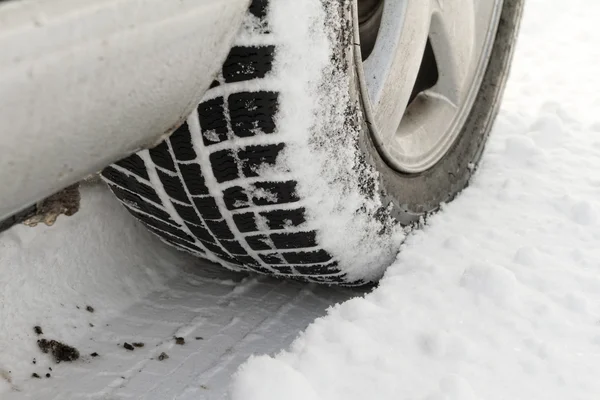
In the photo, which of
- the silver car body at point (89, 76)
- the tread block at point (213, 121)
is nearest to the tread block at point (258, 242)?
the tread block at point (213, 121)

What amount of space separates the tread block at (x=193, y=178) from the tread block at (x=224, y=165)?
0.09 feet

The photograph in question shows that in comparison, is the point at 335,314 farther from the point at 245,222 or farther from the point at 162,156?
the point at 162,156

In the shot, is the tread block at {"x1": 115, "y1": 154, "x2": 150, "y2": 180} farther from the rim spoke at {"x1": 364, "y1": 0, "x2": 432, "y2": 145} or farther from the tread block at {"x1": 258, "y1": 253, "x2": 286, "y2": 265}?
the rim spoke at {"x1": 364, "y1": 0, "x2": 432, "y2": 145}

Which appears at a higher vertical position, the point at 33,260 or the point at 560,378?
the point at 33,260

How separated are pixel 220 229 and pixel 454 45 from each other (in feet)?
2.52

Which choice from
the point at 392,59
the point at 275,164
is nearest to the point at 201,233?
the point at 275,164

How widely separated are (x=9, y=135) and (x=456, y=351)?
82 cm

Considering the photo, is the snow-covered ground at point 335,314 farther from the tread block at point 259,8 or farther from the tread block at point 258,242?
the tread block at point 259,8

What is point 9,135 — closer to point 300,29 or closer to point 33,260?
point 300,29

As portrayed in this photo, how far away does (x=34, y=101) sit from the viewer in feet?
2.43

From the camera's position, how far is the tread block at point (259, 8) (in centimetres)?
103

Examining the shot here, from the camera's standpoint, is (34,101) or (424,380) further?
(424,380)

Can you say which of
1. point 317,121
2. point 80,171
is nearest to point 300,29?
point 317,121

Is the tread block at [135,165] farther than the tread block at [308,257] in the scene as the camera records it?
No
